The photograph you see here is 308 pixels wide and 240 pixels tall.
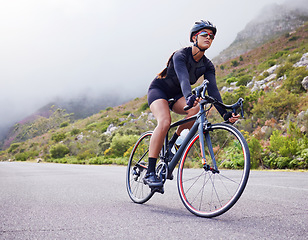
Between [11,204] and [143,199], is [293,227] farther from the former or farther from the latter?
[11,204]

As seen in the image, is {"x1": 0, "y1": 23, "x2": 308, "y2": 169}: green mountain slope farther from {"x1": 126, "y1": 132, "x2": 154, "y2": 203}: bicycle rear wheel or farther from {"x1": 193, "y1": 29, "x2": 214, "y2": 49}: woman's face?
{"x1": 193, "y1": 29, "x2": 214, "y2": 49}: woman's face

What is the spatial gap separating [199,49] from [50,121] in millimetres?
Result: 77791

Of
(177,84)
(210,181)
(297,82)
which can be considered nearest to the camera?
(210,181)

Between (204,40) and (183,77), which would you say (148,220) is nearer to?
(183,77)

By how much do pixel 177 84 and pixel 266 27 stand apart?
243ft

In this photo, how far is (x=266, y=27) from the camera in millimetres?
70125

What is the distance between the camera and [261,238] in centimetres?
206

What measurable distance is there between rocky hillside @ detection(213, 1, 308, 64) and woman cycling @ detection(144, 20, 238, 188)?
5700 centimetres

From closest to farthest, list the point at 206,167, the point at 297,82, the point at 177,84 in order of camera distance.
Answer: the point at 206,167 → the point at 177,84 → the point at 297,82

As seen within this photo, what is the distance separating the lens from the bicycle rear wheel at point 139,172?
4.01 metres

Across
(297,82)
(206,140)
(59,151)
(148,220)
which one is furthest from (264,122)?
(59,151)

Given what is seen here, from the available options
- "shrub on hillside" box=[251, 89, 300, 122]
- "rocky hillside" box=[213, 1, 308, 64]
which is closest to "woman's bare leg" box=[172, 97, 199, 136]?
"shrub on hillside" box=[251, 89, 300, 122]

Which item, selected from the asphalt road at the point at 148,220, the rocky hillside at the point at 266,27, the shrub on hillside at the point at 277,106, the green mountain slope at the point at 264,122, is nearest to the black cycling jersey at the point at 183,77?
the asphalt road at the point at 148,220

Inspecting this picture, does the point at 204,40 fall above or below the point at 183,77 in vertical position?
above
